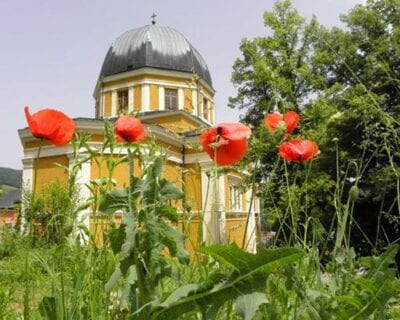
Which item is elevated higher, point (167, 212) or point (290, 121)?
point (290, 121)

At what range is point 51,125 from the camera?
3.72ft

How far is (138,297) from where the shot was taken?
79 cm

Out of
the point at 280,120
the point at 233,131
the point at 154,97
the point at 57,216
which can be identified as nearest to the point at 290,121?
the point at 280,120

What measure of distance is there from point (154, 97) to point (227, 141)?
21.8 m

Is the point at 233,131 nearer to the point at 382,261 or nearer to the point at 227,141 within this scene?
the point at 227,141

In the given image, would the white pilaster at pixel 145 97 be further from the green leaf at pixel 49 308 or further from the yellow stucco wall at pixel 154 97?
the green leaf at pixel 49 308

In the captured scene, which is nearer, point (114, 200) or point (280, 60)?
point (114, 200)

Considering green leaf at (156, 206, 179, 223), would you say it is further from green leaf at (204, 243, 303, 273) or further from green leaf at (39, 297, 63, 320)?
green leaf at (39, 297, 63, 320)

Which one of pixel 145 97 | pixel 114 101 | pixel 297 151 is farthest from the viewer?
pixel 114 101

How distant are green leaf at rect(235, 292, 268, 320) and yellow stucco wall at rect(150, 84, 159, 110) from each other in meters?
22.2

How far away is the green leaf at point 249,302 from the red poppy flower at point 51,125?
0.76 meters

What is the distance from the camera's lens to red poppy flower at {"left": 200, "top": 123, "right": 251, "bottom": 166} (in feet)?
3.40

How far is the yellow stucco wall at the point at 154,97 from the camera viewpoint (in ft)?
73.5

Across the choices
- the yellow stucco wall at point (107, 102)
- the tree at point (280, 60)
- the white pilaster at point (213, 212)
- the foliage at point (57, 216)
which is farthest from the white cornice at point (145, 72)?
the white pilaster at point (213, 212)
